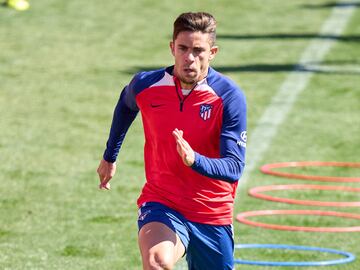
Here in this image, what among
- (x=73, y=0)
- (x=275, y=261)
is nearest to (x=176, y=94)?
(x=275, y=261)

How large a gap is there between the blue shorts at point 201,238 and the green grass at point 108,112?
2.90m

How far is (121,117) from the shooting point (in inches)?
347

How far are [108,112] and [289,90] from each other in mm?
3444

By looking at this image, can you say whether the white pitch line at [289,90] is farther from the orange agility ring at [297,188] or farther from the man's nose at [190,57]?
the man's nose at [190,57]

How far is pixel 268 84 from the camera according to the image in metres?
21.8

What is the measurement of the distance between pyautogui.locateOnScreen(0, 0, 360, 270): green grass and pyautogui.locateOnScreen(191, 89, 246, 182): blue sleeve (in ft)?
10.6

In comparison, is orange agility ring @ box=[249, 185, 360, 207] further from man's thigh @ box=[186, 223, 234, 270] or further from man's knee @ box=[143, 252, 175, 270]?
man's knee @ box=[143, 252, 175, 270]

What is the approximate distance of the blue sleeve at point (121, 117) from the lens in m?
8.67

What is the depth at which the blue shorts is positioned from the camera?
27.0 feet

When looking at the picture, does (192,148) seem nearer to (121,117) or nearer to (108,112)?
(121,117)

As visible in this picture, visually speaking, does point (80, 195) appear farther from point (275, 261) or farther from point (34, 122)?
point (34, 122)

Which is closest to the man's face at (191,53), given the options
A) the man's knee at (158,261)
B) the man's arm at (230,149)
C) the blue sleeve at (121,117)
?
the man's arm at (230,149)

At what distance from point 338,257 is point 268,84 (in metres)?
10.2

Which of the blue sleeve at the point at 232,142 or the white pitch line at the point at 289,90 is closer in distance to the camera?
the blue sleeve at the point at 232,142
